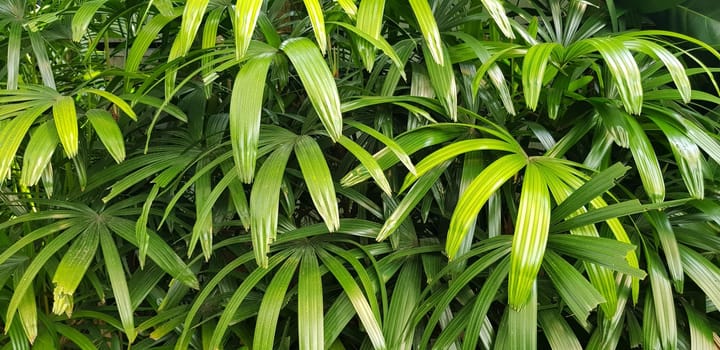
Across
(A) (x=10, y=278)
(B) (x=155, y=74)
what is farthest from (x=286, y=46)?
(A) (x=10, y=278)

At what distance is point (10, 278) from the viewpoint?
90 cm

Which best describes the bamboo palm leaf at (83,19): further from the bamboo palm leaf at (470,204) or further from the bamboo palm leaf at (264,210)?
the bamboo palm leaf at (470,204)

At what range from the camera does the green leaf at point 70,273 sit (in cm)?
72

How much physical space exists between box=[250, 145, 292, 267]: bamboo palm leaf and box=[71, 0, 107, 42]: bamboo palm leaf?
1.06 ft

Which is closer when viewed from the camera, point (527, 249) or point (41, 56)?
point (527, 249)

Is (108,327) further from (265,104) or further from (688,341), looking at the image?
(688,341)

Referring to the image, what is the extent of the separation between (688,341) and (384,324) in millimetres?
426

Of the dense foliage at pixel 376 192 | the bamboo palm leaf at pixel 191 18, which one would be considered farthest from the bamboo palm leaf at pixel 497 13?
the bamboo palm leaf at pixel 191 18

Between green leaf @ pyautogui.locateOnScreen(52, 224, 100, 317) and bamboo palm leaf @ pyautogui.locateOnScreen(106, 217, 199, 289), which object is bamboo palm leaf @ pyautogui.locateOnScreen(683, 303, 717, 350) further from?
green leaf @ pyautogui.locateOnScreen(52, 224, 100, 317)

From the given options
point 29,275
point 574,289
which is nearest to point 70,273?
point 29,275

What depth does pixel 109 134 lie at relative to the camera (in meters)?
0.74

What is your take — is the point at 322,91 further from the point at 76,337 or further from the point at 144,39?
the point at 76,337

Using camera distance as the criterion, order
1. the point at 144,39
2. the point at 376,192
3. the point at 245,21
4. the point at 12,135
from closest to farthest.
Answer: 1. the point at 245,21
2. the point at 12,135
3. the point at 144,39
4. the point at 376,192

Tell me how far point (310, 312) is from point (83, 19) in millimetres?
502
